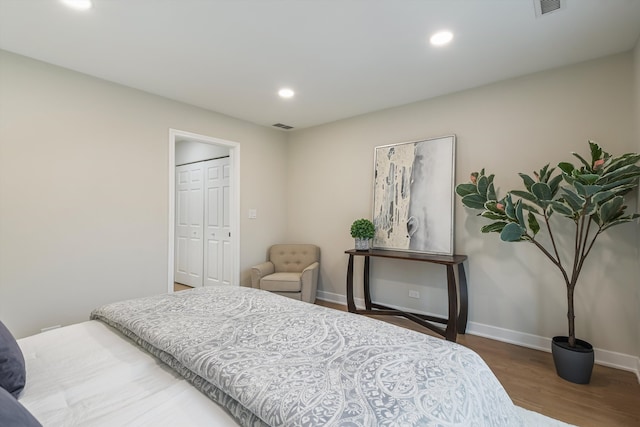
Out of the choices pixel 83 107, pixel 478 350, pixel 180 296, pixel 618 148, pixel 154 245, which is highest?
pixel 83 107

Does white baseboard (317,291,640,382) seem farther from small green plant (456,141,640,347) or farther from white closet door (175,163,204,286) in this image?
white closet door (175,163,204,286)

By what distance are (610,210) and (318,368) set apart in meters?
2.36

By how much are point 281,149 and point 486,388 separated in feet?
13.2

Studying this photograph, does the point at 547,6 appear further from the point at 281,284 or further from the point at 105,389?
the point at 281,284

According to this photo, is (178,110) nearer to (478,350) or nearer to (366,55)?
(366,55)

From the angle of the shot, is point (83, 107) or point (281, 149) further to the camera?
point (281, 149)

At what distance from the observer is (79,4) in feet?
5.89

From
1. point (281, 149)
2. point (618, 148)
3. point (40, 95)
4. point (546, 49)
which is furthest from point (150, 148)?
point (618, 148)

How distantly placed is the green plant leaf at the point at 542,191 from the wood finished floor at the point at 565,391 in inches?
53.6

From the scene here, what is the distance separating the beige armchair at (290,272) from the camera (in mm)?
3613

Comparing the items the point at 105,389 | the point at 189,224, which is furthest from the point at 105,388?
the point at 189,224

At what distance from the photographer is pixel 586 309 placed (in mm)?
2469

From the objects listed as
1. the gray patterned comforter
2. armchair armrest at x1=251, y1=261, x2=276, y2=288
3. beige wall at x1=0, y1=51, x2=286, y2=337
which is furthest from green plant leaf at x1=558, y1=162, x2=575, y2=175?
beige wall at x1=0, y1=51, x2=286, y2=337

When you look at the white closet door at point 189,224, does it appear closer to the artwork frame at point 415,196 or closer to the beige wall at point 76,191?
the beige wall at point 76,191
